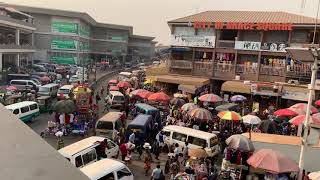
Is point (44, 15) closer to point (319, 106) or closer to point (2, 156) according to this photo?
point (319, 106)

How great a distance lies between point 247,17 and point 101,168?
99.1 ft

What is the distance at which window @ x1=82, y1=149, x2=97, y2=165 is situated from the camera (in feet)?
50.3

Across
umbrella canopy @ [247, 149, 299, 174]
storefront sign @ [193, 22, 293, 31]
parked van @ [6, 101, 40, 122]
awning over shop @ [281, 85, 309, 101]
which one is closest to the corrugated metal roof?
storefront sign @ [193, 22, 293, 31]

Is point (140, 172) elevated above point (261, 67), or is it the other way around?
point (261, 67)

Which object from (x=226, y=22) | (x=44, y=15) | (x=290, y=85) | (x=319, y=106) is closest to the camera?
(x=319, y=106)

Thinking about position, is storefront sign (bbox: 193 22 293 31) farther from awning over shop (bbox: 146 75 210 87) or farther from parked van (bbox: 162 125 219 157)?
parked van (bbox: 162 125 219 157)

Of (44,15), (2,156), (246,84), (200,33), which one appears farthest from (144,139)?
(44,15)

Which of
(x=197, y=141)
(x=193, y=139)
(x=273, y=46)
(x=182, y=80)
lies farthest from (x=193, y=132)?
(x=273, y=46)

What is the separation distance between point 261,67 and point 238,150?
20954mm

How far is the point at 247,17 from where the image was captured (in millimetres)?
39406

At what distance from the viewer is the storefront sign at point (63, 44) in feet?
241

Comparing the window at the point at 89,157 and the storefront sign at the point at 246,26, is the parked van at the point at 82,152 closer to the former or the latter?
the window at the point at 89,157

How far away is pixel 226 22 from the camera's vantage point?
37.3 m

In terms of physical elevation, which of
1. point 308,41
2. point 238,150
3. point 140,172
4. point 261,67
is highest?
point 308,41
